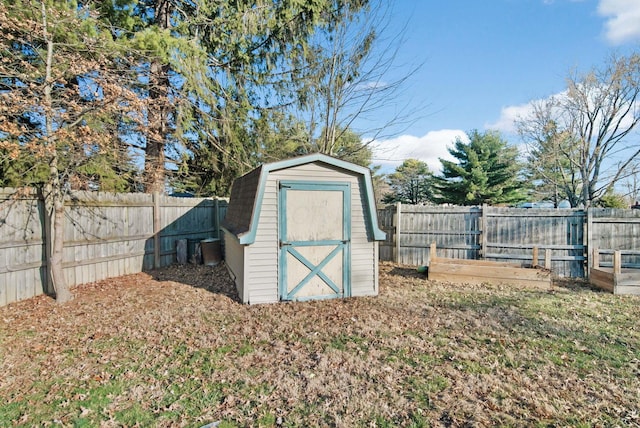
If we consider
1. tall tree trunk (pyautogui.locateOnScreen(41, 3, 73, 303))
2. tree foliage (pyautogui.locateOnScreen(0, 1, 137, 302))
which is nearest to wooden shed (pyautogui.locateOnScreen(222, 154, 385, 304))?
tree foliage (pyautogui.locateOnScreen(0, 1, 137, 302))

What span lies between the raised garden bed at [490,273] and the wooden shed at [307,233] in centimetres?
211

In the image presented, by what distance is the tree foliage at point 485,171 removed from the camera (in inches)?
952

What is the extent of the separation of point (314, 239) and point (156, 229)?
15.9ft

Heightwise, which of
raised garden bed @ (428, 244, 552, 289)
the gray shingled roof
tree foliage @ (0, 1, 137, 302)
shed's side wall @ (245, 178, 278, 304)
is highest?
tree foliage @ (0, 1, 137, 302)

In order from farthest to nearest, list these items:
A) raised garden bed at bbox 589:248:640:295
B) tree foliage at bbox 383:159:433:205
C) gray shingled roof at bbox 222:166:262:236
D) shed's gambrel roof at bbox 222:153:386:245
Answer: tree foliage at bbox 383:159:433:205, raised garden bed at bbox 589:248:640:295, gray shingled roof at bbox 222:166:262:236, shed's gambrel roof at bbox 222:153:386:245

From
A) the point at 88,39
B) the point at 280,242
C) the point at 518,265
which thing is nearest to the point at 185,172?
the point at 88,39

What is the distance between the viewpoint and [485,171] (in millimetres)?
24594

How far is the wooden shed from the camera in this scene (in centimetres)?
580

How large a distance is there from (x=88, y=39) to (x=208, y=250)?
5.41 meters

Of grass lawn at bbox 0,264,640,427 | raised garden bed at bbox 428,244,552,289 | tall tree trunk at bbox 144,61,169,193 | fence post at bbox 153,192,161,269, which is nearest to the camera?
grass lawn at bbox 0,264,640,427

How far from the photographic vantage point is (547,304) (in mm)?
5832

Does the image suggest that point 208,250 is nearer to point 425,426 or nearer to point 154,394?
point 154,394

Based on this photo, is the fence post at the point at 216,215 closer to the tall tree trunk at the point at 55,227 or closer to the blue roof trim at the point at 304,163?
the tall tree trunk at the point at 55,227

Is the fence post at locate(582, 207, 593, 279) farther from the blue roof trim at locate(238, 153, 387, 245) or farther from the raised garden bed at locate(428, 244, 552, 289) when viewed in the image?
the blue roof trim at locate(238, 153, 387, 245)
